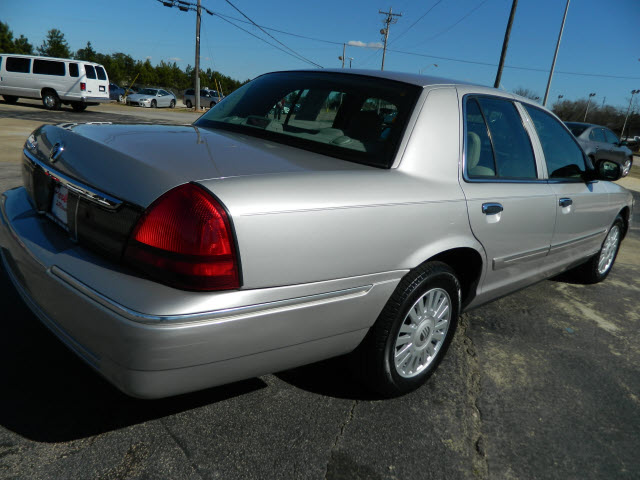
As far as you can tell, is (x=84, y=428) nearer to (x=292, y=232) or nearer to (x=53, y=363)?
(x=53, y=363)

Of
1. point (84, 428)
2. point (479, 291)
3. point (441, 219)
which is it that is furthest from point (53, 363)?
point (479, 291)

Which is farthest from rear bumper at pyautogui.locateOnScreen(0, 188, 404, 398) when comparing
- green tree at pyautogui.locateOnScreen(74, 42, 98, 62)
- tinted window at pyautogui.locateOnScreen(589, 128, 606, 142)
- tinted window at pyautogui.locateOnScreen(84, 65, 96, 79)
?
green tree at pyautogui.locateOnScreen(74, 42, 98, 62)

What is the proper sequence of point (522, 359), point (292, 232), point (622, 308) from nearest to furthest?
1. point (292, 232)
2. point (522, 359)
3. point (622, 308)

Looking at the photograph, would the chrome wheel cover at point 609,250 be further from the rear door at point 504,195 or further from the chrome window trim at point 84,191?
the chrome window trim at point 84,191

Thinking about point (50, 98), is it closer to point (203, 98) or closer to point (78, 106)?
point (78, 106)

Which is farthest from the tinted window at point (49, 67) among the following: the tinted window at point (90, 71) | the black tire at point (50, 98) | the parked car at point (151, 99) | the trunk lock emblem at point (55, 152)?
the trunk lock emblem at point (55, 152)

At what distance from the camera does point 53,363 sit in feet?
8.18

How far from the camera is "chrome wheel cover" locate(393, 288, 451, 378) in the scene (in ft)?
7.90

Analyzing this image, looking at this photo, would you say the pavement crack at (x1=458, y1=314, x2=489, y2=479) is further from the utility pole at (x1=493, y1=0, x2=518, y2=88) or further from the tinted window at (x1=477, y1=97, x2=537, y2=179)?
the utility pole at (x1=493, y1=0, x2=518, y2=88)

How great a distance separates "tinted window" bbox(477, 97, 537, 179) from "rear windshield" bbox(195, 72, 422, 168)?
614 millimetres

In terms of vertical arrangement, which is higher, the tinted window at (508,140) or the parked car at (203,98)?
the tinted window at (508,140)

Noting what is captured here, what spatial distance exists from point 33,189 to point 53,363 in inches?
33.2

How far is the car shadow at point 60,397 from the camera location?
6.78 feet

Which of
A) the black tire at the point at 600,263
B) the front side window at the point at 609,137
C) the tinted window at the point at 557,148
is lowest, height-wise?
the black tire at the point at 600,263
